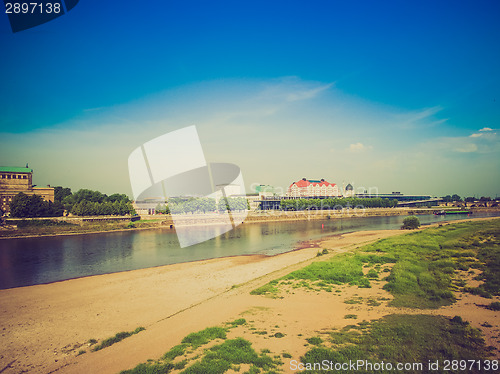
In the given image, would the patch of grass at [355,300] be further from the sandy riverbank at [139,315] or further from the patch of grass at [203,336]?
the patch of grass at [203,336]

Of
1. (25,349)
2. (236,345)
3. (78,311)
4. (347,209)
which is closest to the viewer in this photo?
(236,345)

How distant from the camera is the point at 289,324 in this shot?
1089 cm

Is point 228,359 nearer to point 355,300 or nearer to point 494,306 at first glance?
point 355,300

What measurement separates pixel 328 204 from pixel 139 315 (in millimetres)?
113048

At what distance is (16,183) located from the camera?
286ft

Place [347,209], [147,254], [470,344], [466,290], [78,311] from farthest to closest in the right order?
[347,209], [147,254], [78,311], [466,290], [470,344]

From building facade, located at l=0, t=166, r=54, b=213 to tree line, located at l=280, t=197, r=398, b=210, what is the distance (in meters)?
88.9

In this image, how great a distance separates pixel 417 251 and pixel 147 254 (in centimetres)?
3229

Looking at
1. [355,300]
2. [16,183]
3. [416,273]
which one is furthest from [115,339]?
[16,183]

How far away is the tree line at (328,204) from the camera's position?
115 m

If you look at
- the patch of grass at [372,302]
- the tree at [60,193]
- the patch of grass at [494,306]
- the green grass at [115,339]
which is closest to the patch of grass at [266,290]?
the patch of grass at [372,302]

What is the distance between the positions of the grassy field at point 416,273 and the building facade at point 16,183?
99.2m

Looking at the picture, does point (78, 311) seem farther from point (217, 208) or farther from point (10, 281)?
point (217, 208)

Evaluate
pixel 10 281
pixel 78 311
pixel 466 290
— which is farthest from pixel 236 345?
pixel 10 281
